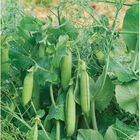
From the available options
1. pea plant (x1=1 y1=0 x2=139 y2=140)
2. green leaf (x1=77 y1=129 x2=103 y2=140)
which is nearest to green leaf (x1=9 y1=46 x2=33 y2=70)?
pea plant (x1=1 y1=0 x2=139 y2=140)

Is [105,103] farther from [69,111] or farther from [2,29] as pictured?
[2,29]

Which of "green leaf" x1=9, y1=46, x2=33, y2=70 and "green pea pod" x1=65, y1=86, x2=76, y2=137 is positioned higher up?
"green leaf" x1=9, y1=46, x2=33, y2=70

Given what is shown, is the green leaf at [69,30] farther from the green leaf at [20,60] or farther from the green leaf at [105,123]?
the green leaf at [105,123]

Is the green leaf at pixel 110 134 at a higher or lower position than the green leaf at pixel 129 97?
lower

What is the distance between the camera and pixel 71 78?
77 centimetres

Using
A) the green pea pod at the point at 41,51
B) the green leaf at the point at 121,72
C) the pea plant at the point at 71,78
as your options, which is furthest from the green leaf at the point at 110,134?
the green pea pod at the point at 41,51

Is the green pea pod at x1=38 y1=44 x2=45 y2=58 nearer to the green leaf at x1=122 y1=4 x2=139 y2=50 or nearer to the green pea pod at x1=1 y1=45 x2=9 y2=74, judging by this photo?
the green pea pod at x1=1 y1=45 x2=9 y2=74

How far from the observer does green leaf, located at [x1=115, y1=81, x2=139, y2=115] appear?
72 centimetres

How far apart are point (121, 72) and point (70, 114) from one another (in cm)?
18

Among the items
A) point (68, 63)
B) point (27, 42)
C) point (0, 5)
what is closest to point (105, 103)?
point (68, 63)

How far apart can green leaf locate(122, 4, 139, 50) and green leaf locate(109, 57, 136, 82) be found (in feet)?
0.23

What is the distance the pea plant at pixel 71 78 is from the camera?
28.7 inches

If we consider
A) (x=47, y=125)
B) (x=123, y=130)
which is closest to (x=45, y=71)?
(x=47, y=125)

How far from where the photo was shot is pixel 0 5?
996 millimetres
